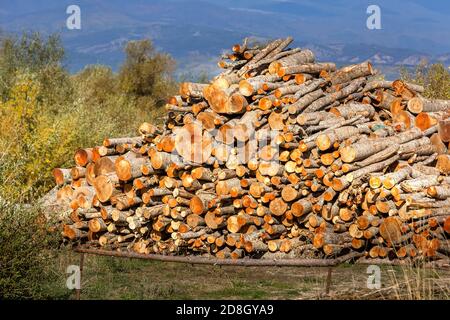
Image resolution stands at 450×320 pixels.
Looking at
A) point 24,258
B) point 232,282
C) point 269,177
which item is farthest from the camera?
point 269,177

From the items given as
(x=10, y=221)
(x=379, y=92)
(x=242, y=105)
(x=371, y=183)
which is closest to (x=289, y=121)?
(x=242, y=105)

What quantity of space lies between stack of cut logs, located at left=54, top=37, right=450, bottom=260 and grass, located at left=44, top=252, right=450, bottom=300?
718 mm

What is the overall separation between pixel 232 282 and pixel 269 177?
90.2 inches

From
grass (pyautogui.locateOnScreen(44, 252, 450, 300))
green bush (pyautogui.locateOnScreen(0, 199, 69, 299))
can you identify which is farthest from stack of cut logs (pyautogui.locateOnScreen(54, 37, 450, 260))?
green bush (pyautogui.locateOnScreen(0, 199, 69, 299))

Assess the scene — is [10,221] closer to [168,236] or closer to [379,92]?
[168,236]

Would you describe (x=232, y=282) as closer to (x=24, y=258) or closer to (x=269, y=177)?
(x=269, y=177)

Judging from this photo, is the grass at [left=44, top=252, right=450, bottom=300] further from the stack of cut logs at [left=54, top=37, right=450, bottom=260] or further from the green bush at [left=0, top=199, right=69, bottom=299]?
the stack of cut logs at [left=54, top=37, right=450, bottom=260]

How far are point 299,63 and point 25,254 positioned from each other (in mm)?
7155

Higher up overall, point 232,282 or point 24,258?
point 24,258

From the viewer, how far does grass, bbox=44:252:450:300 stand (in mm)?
9812

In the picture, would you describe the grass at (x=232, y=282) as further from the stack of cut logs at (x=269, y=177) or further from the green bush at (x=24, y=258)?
the stack of cut logs at (x=269, y=177)

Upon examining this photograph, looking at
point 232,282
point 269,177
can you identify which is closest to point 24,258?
point 232,282

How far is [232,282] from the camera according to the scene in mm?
11516
